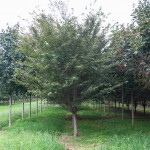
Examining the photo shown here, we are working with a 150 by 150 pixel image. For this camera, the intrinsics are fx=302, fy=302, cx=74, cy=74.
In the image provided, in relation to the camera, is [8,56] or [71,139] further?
[8,56]

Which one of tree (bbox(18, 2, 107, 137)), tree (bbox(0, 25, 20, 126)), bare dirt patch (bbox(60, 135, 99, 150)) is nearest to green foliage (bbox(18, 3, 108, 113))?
tree (bbox(18, 2, 107, 137))

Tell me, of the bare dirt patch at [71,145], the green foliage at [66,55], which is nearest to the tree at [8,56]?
the green foliage at [66,55]

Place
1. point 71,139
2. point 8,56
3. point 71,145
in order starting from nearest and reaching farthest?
1. point 71,145
2. point 71,139
3. point 8,56

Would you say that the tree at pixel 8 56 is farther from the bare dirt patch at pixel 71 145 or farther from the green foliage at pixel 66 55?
the bare dirt patch at pixel 71 145

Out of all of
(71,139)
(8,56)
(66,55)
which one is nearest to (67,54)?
(66,55)

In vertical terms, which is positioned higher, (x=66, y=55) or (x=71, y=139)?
(x=66, y=55)

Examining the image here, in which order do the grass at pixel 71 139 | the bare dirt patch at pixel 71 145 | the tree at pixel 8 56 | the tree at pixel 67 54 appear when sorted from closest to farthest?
1. the grass at pixel 71 139
2. the bare dirt patch at pixel 71 145
3. the tree at pixel 67 54
4. the tree at pixel 8 56

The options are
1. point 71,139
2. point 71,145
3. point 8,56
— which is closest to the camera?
point 71,145

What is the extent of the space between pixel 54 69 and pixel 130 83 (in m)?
6.69

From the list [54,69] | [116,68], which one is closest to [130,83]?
[116,68]

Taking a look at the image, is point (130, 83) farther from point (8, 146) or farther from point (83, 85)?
point (8, 146)

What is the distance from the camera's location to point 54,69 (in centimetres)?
1583

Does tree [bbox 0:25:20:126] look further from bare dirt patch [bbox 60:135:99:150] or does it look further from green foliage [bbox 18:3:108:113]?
bare dirt patch [bbox 60:135:99:150]

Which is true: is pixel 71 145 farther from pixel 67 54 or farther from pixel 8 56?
pixel 8 56
